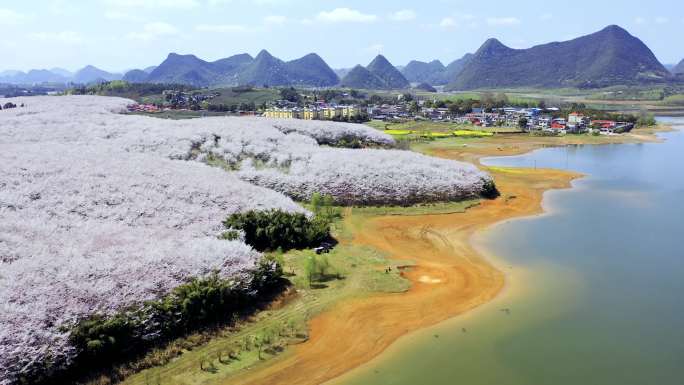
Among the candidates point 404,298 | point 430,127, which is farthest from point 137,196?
point 430,127

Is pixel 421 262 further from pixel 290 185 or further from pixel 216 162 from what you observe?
pixel 216 162

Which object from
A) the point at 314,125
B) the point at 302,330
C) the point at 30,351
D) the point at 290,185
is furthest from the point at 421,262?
the point at 314,125

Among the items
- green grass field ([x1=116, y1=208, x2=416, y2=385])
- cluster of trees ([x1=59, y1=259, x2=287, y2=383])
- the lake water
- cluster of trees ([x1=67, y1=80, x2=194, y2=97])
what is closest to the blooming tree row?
cluster of trees ([x1=59, y1=259, x2=287, y2=383])

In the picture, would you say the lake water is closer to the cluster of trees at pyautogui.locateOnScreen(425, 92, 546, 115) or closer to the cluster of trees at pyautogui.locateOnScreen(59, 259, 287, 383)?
the cluster of trees at pyautogui.locateOnScreen(59, 259, 287, 383)

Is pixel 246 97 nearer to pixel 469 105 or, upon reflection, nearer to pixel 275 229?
pixel 469 105

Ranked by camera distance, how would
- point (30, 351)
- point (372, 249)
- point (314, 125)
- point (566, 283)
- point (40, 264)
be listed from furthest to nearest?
point (314, 125)
point (372, 249)
point (566, 283)
point (40, 264)
point (30, 351)

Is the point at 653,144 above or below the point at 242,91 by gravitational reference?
below

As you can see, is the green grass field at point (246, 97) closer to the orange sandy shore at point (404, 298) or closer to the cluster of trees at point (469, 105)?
the cluster of trees at point (469, 105)
